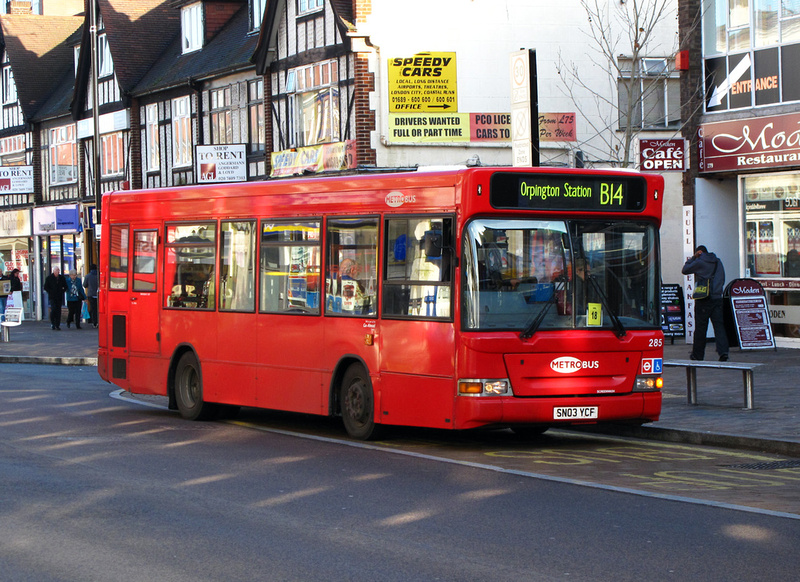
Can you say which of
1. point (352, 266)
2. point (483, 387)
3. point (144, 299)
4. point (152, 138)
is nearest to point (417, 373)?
point (483, 387)

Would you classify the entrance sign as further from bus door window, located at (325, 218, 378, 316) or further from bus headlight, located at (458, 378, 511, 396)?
bus headlight, located at (458, 378, 511, 396)

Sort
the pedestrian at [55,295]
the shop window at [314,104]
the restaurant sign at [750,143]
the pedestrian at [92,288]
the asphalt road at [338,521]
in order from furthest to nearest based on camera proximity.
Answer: the pedestrian at [92,288] < the pedestrian at [55,295] < the shop window at [314,104] < the restaurant sign at [750,143] < the asphalt road at [338,521]

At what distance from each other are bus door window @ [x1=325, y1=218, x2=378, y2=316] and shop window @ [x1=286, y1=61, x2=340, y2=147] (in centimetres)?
1829

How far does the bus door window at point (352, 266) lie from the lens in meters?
12.3

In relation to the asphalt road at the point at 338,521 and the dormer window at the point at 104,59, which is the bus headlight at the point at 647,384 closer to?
the asphalt road at the point at 338,521

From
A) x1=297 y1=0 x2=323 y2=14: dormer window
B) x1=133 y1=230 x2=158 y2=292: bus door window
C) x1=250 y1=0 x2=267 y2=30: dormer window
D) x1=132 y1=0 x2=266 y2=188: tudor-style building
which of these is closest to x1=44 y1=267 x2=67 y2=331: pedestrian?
x1=132 y1=0 x2=266 y2=188: tudor-style building

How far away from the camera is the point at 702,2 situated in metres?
24.0

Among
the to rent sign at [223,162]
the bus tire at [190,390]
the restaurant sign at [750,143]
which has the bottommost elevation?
the bus tire at [190,390]

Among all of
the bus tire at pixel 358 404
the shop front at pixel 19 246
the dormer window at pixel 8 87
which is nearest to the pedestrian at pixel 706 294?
the bus tire at pixel 358 404

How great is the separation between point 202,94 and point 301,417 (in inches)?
973

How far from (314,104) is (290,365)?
19407mm

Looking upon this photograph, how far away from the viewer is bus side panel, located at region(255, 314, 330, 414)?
13.1 metres

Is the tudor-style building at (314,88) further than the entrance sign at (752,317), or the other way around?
the tudor-style building at (314,88)

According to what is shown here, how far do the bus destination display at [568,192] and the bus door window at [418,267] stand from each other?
0.61 m
